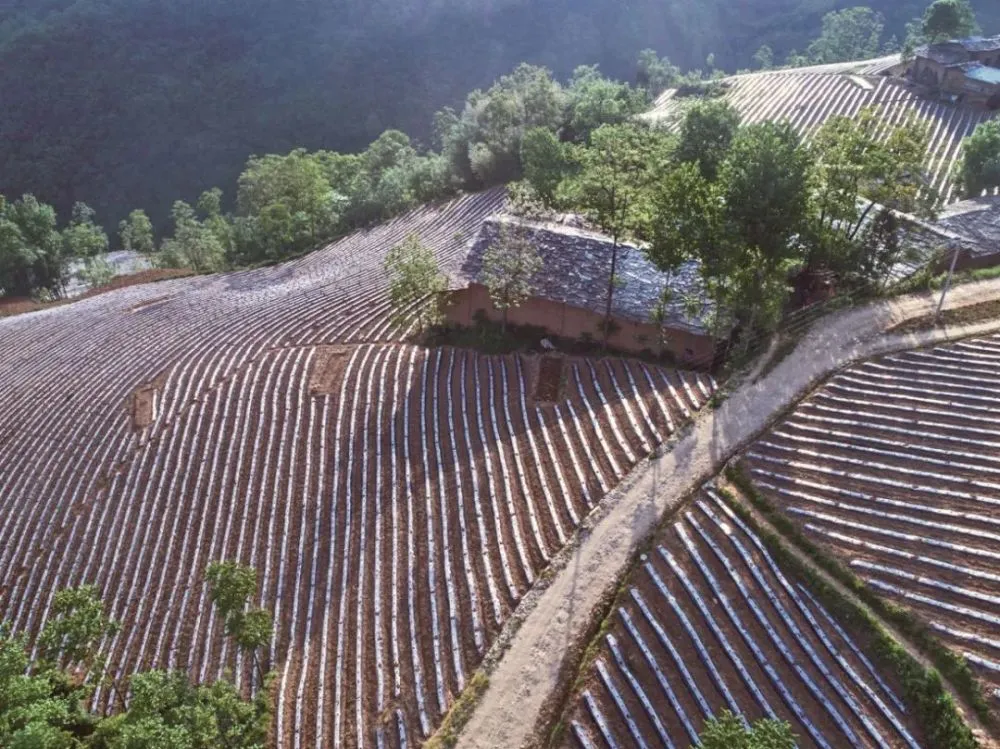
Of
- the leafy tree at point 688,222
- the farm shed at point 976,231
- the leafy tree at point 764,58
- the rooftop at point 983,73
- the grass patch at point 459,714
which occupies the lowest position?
the grass patch at point 459,714

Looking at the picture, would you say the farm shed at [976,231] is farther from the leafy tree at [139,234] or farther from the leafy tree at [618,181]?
the leafy tree at [139,234]

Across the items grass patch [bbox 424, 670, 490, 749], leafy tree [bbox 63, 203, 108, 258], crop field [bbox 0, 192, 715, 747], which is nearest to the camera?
grass patch [bbox 424, 670, 490, 749]

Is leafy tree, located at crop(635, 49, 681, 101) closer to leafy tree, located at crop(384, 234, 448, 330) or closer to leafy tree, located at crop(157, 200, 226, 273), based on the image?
leafy tree, located at crop(157, 200, 226, 273)

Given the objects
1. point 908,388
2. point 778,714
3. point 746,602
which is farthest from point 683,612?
point 908,388

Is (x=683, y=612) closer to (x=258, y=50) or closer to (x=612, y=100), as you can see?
(x=612, y=100)

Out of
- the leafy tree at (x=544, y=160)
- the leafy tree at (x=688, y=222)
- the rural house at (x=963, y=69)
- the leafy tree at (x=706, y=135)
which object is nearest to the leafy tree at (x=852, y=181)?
the leafy tree at (x=688, y=222)

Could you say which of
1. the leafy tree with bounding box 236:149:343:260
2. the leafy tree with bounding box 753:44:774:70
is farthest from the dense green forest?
the leafy tree with bounding box 236:149:343:260
